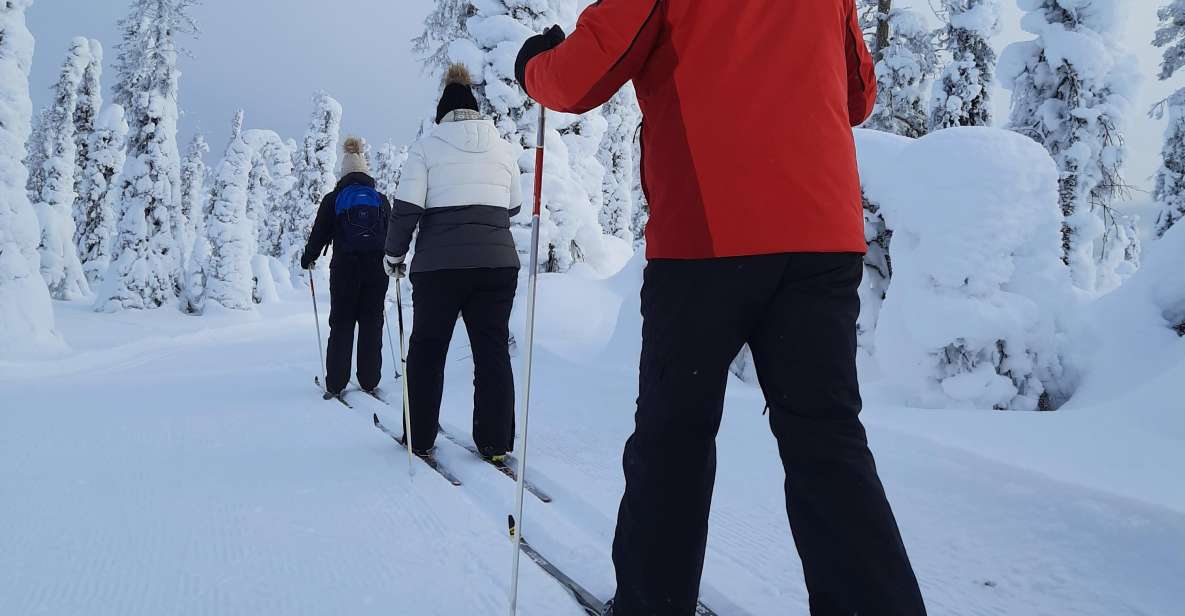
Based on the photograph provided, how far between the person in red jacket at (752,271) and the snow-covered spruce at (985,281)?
341 cm

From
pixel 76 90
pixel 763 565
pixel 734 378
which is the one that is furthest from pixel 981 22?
pixel 76 90

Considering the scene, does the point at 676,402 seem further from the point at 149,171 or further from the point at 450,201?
the point at 149,171

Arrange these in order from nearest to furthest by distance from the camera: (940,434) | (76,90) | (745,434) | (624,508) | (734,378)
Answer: (624,508)
(940,434)
(745,434)
(734,378)
(76,90)

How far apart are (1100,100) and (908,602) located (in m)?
17.8

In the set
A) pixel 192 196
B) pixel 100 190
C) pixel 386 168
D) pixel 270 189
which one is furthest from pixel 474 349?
pixel 386 168

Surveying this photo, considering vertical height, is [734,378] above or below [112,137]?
below

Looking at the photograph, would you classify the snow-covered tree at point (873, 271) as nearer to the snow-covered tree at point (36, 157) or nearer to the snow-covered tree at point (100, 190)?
the snow-covered tree at point (100, 190)

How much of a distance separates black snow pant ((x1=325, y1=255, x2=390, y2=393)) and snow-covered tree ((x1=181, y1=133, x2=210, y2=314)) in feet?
78.7

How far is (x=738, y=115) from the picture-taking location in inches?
61.0

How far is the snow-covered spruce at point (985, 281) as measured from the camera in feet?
14.7

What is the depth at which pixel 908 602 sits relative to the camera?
145 centimetres

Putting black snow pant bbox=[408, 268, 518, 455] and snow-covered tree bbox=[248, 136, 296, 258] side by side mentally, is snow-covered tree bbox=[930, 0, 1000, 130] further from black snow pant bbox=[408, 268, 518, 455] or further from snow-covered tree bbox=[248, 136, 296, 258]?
snow-covered tree bbox=[248, 136, 296, 258]

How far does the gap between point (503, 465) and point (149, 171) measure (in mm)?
25681

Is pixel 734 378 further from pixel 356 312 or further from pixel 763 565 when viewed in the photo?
pixel 356 312
